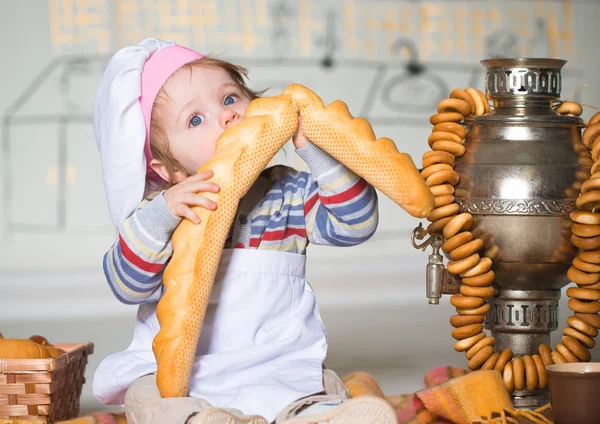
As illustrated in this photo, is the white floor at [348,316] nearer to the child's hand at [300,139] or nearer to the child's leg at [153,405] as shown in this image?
the child's leg at [153,405]

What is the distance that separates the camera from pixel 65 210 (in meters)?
4.00

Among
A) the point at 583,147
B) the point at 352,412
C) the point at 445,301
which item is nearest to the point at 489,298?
the point at 583,147

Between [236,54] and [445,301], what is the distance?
1539mm

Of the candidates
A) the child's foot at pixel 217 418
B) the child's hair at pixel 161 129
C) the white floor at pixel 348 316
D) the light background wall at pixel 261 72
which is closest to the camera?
the child's foot at pixel 217 418

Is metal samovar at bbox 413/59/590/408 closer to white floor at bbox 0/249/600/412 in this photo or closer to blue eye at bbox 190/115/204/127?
blue eye at bbox 190/115/204/127

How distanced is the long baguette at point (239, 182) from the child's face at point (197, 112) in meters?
0.09

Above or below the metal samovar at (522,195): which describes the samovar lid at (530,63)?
above

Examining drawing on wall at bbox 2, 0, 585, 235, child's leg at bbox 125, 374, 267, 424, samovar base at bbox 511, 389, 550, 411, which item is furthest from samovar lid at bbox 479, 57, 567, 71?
drawing on wall at bbox 2, 0, 585, 235

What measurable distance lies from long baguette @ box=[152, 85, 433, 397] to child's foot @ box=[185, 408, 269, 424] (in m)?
0.08

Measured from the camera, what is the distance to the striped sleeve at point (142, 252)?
4.09 feet

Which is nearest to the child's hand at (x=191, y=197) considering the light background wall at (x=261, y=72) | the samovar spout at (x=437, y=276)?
the samovar spout at (x=437, y=276)

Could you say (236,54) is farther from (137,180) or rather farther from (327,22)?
(137,180)

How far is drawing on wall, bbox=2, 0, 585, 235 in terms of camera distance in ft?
13.0

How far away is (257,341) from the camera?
1329mm
